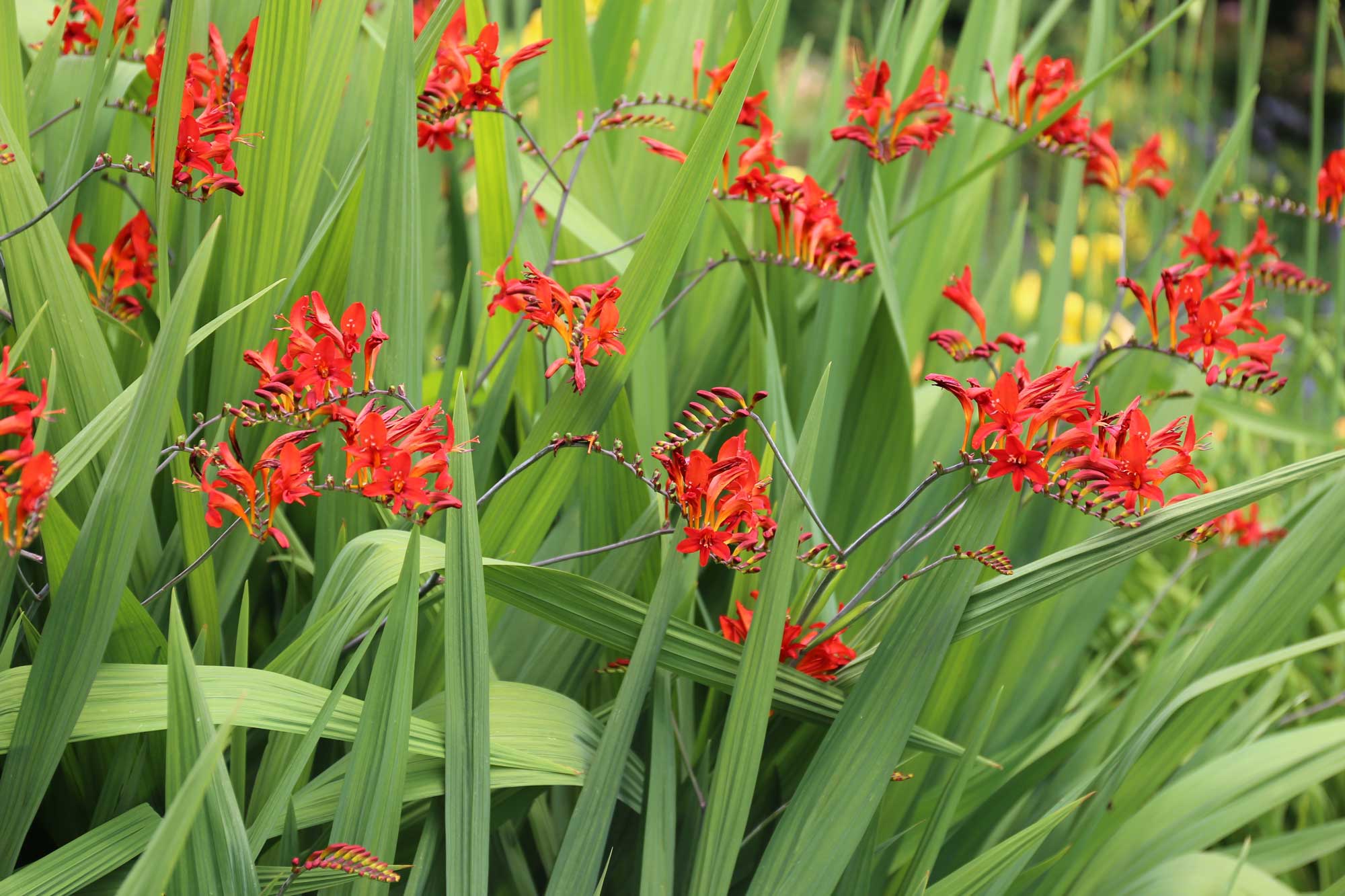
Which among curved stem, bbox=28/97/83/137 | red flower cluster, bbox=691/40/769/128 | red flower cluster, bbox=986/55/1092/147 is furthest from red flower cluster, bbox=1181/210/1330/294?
curved stem, bbox=28/97/83/137

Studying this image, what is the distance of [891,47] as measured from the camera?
104 centimetres

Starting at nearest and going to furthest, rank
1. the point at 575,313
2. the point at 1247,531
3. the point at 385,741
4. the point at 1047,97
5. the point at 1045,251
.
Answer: the point at 385,741, the point at 575,313, the point at 1047,97, the point at 1247,531, the point at 1045,251

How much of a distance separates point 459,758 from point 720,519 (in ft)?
0.69

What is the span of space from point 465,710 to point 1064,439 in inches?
15.6

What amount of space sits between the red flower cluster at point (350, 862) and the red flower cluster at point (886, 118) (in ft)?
2.08

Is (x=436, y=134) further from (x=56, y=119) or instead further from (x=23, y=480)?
(x=23, y=480)

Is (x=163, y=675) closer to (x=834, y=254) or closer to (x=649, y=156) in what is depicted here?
(x=834, y=254)

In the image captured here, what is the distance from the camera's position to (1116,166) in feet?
3.84

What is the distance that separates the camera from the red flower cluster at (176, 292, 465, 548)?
62 centimetres

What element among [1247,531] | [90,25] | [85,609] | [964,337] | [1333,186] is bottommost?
[1247,531]

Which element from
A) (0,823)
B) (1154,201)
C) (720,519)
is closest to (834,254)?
(720,519)

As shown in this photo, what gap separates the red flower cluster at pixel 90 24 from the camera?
849 mm

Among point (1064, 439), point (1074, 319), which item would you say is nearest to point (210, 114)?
point (1064, 439)

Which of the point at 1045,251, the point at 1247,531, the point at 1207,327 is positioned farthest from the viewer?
the point at 1045,251
